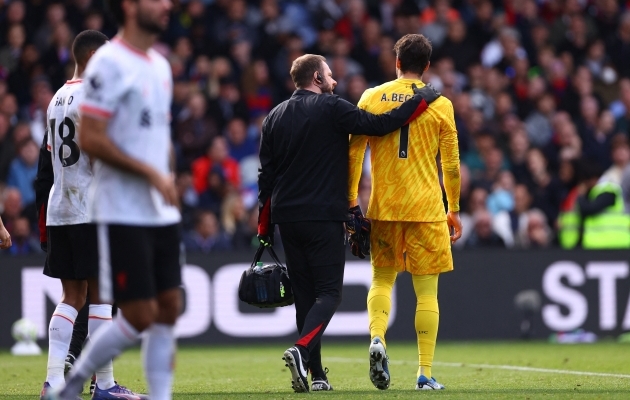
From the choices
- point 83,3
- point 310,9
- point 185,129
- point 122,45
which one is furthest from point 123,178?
point 310,9

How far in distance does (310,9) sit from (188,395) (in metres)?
12.4

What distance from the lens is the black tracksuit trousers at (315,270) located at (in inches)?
303

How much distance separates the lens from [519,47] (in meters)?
19.2

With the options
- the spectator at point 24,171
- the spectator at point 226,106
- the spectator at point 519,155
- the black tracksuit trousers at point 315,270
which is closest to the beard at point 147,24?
the black tracksuit trousers at point 315,270

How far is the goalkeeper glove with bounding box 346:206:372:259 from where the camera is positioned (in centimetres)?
795

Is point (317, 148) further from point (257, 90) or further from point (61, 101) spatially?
point (257, 90)

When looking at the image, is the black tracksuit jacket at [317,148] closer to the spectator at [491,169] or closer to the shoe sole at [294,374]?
the shoe sole at [294,374]

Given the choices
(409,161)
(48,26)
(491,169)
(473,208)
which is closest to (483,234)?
(473,208)

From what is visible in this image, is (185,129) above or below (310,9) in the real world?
below

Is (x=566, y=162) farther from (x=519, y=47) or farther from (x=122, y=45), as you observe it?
(x=122, y=45)

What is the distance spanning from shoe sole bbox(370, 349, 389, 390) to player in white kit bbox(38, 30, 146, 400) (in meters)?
1.63

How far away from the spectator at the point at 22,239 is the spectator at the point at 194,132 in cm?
288

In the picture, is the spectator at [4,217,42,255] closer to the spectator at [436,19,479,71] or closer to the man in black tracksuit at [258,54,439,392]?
the man in black tracksuit at [258,54,439,392]

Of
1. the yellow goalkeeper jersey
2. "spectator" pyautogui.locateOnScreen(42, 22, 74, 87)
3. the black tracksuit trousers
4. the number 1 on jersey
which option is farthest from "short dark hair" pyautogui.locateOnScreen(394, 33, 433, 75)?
"spectator" pyautogui.locateOnScreen(42, 22, 74, 87)
